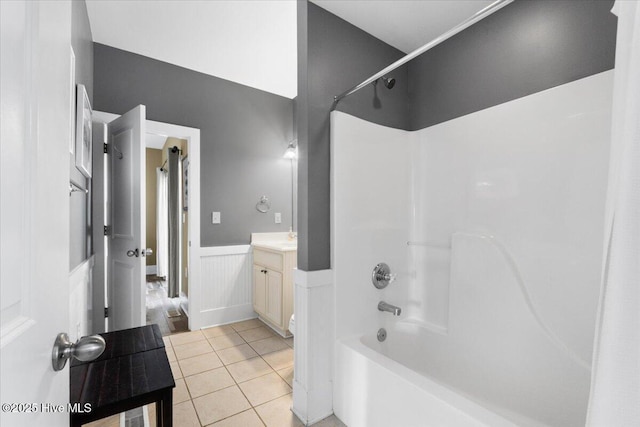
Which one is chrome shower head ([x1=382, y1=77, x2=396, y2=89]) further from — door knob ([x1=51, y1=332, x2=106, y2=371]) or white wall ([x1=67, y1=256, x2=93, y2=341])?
white wall ([x1=67, y1=256, x2=93, y2=341])

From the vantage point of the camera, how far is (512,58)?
161 cm

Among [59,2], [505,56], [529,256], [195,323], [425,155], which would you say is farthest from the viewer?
[195,323]

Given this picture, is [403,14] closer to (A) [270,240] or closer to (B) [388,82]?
(B) [388,82]

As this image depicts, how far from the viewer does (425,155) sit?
203 centimetres

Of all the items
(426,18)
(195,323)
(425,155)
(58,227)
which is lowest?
(195,323)

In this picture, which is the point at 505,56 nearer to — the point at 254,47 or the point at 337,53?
the point at 337,53

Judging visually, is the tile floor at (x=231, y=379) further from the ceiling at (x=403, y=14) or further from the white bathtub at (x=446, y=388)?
the ceiling at (x=403, y=14)

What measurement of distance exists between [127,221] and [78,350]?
6.54ft

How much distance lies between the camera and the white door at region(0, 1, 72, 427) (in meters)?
0.37

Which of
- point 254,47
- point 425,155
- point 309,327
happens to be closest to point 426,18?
point 425,155

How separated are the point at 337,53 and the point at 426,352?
2.00 meters

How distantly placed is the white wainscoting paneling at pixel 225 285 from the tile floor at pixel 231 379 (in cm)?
18

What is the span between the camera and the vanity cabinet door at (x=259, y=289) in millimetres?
2883

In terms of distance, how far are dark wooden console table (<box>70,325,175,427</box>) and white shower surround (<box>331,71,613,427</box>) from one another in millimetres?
893
